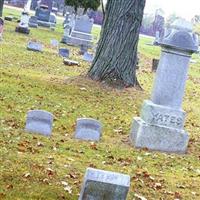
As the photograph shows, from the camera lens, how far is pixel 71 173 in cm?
693

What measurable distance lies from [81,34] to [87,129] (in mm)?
20740

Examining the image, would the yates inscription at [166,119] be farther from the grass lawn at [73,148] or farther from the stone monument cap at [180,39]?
the stone monument cap at [180,39]

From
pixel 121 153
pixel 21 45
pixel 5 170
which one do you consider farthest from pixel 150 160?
pixel 21 45

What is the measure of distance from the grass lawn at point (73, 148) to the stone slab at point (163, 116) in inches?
21.9

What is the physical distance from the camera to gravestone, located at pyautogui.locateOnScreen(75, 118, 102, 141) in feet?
29.0

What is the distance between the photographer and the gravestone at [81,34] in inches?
1136

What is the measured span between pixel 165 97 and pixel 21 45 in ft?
47.5

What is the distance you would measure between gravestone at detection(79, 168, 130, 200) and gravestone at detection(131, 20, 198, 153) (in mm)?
3770

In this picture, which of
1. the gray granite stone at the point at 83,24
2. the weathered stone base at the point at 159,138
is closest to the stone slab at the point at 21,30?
the gray granite stone at the point at 83,24

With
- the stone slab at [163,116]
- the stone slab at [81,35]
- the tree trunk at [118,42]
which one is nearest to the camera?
the stone slab at [163,116]

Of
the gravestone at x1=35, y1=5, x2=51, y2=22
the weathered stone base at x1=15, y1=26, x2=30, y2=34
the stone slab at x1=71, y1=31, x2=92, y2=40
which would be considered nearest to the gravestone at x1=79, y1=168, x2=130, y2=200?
the stone slab at x1=71, y1=31, x2=92, y2=40

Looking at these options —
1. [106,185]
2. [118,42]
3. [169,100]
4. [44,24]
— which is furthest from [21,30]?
[106,185]

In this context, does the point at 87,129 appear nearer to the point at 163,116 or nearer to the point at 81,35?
the point at 163,116

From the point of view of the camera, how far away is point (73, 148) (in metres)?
8.20
